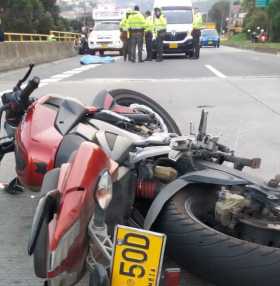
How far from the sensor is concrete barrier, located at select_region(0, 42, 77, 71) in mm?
17689

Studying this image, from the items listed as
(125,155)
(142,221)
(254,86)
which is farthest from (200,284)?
(254,86)

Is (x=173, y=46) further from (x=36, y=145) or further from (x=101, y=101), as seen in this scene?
(x=36, y=145)

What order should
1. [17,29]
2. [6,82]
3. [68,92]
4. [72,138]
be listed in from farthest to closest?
[17,29]
[6,82]
[68,92]
[72,138]

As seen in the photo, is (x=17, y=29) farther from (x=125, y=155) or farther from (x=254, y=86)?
(x=125, y=155)

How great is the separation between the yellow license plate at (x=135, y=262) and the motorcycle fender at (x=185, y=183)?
475 mm

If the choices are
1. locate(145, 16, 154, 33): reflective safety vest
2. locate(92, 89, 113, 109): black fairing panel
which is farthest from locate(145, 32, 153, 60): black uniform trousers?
locate(92, 89, 113, 109): black fairing panel

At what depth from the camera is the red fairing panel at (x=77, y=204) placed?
2.18 meters

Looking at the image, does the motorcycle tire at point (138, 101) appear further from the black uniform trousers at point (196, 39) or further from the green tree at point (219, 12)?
the green tree at point (219, 12)

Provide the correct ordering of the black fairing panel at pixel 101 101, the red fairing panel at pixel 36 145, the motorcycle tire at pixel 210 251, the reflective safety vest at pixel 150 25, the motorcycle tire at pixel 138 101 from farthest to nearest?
the reflective safety vest at pixel 150 25 < the motorcycle tire at pixel 138 101 < the black fairing panel at pixel 101 101 < the red fairing panel at pixel 36 145 < the motorcycle tire at pixel 210 251

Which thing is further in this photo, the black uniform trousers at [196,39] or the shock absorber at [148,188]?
the black uniform trousers at [196,39]

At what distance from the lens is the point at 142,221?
2.90m

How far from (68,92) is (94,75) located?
12.9ft

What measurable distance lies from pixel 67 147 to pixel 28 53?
1825 cm

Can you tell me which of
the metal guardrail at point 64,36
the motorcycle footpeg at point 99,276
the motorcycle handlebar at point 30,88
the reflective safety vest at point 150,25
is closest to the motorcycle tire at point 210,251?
the motorcycle footpeg at point 99,276
